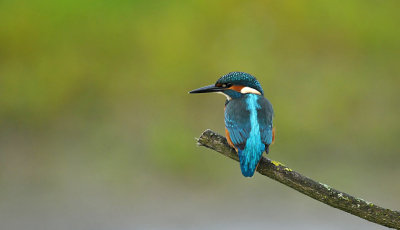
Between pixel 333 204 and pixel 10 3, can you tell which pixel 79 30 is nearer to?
pixel 10 3

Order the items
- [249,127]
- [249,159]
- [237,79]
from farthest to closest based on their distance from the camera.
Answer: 1. [237,79]
2. [249,127]
3. [249,159]

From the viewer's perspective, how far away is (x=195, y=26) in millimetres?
5320

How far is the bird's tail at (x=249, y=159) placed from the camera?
2.23 metres

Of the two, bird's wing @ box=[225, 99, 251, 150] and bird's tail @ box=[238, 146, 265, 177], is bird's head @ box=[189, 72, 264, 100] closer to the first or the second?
bird's wing @ box=[225, 99, 251, 150]

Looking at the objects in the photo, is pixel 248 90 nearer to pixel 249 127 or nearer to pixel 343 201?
pixel 249 127

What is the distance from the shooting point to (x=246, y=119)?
2436 millimetres

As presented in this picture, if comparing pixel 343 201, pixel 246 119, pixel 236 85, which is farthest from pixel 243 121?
pixel 343 201

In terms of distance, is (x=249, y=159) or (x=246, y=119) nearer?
(x=249, y=159)

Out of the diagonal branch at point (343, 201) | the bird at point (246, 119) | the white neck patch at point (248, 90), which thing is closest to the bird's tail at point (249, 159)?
the bird at point (246, 119)

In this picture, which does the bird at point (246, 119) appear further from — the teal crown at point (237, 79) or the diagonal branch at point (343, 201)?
the diagonal branch at point (343, 201)

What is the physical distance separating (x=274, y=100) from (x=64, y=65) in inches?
69.2

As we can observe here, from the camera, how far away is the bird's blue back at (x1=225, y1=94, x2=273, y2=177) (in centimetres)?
226

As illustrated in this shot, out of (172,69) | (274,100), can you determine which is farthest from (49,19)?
(274,100)

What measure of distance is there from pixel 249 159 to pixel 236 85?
1.42ft
